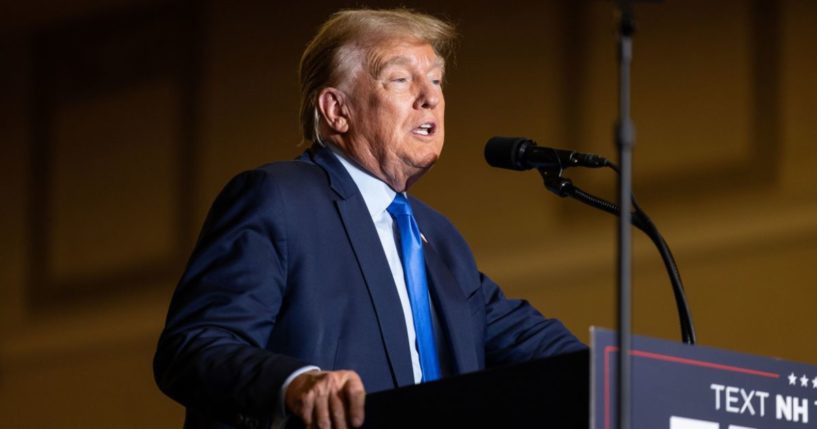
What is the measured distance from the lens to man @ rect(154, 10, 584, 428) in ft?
7.29

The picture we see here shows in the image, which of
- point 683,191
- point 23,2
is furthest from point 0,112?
point 683,191

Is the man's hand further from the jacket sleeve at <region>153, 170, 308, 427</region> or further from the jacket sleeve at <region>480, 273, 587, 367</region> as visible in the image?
the jacket sleeve at <region>480, 273, 587, 367</region>

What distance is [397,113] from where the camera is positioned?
2803 millimetres

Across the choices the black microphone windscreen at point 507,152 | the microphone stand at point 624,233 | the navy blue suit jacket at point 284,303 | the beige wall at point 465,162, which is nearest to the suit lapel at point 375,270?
the navy blue suit jacket at point 284,303

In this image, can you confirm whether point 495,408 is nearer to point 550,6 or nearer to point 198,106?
point 550,6

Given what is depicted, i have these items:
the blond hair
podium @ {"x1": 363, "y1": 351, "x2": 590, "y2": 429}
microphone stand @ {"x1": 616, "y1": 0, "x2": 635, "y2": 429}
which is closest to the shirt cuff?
podium @ {"x1": 363, "y1": 351, "x2": 590, "y2": 429}

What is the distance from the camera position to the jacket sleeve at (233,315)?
217cm

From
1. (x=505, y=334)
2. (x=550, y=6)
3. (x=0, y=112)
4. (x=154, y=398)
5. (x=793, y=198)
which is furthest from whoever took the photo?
(x=0, y=112)

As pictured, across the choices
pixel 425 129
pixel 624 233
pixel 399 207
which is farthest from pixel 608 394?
pixel 425 129

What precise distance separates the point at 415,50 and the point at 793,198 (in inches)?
64.1

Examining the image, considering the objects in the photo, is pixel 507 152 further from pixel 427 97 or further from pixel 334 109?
pixel 334 109

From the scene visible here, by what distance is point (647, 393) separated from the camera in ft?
6.30

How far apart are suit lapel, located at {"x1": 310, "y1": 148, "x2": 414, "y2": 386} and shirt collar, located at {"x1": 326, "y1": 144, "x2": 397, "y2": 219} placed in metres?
0.05

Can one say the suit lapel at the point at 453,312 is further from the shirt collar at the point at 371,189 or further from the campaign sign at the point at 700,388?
the campaign sign at the point at 700,388
